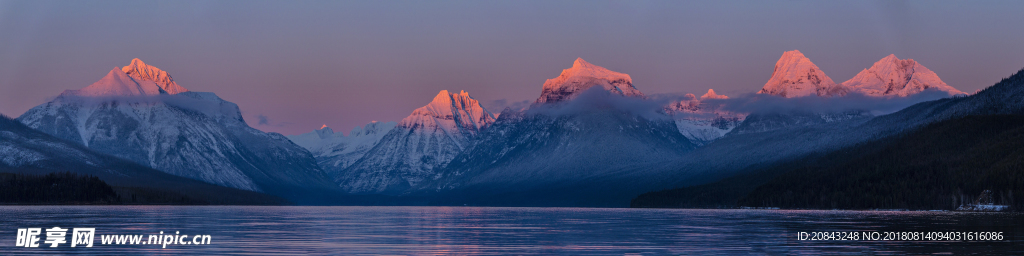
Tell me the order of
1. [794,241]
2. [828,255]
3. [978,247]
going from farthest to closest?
[794,241] < [978,247] < [828,255]

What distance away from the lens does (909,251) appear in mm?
73938

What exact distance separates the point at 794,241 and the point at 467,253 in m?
32.8

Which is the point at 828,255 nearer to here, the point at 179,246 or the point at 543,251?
the point at 543,251

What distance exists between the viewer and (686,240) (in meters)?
92.1

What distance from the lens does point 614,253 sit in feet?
244

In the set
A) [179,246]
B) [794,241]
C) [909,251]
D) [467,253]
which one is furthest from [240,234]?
[909,251]

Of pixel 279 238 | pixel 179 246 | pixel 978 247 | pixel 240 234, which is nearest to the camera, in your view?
pixel 978 247

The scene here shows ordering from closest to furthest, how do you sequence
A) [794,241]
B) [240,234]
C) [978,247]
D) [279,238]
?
[978,247], [794,241], [279,238], [240,234]

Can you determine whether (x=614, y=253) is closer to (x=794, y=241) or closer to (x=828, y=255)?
A: (x=828, y=255)

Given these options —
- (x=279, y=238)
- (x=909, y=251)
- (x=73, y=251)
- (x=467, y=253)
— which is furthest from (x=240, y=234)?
(x=909, y=251)

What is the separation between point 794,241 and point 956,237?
16377mm

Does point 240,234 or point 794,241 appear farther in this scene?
point 240,234

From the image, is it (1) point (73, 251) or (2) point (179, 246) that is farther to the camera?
(2) point (179, 246)

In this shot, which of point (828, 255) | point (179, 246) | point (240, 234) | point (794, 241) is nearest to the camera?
point (828, 255)
